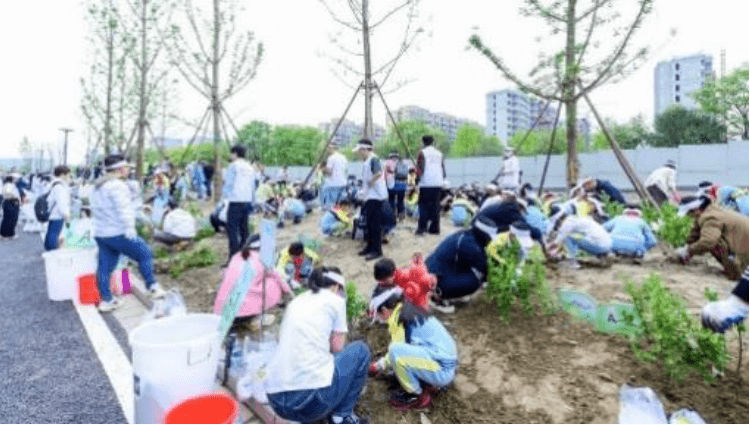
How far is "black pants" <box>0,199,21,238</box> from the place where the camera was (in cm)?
1242

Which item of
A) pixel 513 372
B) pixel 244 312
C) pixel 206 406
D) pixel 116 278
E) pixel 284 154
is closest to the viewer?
pixel 206 406

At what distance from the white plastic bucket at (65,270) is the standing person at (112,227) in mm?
565

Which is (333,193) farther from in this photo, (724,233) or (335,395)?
(335,395)

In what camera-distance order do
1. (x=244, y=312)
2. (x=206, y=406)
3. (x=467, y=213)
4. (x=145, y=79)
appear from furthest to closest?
(x=145, y=79), (x=467, y=213), (x=244, y=312), (x=206, y=406)

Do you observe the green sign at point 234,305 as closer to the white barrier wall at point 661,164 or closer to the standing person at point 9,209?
the standing person at point 9,209

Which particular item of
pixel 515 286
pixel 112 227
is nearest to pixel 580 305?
pixel 515 286

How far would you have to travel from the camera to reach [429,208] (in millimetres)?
7977

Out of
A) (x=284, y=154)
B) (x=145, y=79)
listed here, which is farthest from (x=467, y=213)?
(x=284, y=154)

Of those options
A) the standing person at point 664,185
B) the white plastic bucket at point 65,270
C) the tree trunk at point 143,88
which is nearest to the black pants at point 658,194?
the standing person at point 664,185

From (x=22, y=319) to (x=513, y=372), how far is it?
18.1ft

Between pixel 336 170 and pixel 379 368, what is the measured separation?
17.2 feet

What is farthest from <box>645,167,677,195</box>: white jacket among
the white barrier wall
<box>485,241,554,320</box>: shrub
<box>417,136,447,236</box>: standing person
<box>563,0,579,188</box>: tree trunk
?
the white barrier wall

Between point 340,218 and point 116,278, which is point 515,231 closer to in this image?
point 340,218

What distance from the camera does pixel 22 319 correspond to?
569 centimetres
